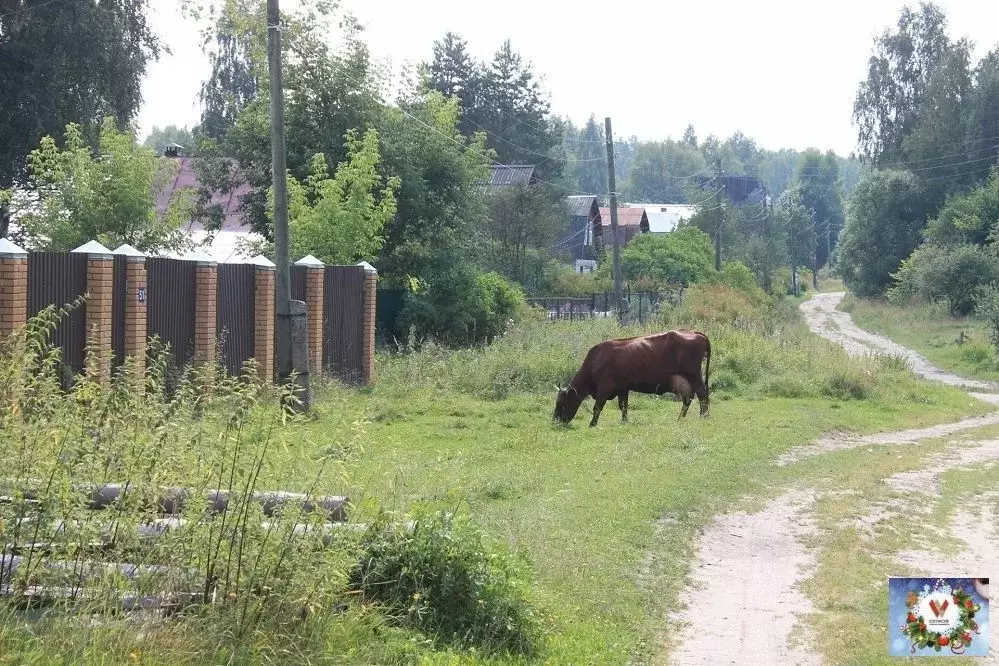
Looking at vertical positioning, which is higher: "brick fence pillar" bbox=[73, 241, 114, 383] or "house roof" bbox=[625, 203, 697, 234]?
"house roof" bbox=[625, 203, 697, 234]

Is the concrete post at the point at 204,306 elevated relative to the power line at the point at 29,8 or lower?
lower

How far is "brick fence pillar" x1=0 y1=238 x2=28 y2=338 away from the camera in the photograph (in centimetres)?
1214

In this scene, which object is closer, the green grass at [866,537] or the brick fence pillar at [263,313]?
the green grass at [866,537]

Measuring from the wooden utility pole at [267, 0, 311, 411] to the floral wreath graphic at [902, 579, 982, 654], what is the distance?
11125 mm

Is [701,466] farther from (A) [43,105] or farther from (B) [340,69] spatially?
(A) [43,105]

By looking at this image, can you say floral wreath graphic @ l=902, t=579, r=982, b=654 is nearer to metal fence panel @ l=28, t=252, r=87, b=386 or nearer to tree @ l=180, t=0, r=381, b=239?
metal fence panel @ l=28, t=252, r=87, b=386

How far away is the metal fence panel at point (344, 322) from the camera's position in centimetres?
2041

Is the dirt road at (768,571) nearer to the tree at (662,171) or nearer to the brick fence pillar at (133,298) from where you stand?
the brick fence pillar at (133,298)

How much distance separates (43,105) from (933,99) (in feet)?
147

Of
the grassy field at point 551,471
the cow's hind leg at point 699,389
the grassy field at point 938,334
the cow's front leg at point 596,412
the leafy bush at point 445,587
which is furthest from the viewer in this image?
the grassy field at point 938,334

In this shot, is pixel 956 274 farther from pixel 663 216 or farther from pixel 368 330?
pixel 663 216

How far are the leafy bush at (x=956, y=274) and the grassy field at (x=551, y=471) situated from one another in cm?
2130

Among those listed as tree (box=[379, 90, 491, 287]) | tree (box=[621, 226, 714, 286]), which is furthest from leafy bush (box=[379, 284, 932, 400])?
tree (box=[621, 226, 714, 286])

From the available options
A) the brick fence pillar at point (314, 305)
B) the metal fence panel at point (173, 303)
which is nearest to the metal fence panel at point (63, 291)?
the metal fence panel at point (173, 303)
